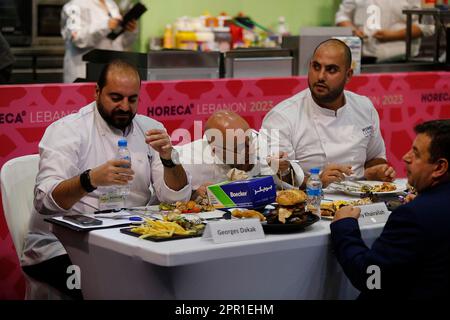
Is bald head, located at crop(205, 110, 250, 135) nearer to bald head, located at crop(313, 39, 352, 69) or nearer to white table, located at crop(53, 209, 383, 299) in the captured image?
bald head, located at crop(313, 39, 352, 69)

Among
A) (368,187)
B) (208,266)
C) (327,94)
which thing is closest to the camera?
(208,266)

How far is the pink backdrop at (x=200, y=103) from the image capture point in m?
4.77

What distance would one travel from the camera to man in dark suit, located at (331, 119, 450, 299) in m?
2.88

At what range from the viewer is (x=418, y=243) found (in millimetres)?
2871

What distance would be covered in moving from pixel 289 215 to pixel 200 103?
2.35 meters

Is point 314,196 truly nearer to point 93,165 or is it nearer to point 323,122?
point 93,165

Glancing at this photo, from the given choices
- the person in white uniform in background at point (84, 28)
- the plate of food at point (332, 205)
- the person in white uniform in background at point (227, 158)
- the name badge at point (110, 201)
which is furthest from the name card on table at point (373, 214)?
the person in white uniform in background at point (84, 28)

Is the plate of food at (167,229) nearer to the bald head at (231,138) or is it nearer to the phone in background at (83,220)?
the phone in background at (83,220)

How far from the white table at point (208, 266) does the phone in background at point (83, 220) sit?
4 centimetres

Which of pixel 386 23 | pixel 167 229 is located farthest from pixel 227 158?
pixel 386 23

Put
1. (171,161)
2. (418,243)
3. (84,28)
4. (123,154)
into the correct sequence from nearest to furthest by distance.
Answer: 1. (418,243)
2. (123,154)
3. (171,161)
4. (84,28)

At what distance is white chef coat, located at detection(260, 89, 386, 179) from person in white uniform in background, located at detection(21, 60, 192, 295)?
825mm

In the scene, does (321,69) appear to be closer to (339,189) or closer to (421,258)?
(339,189)

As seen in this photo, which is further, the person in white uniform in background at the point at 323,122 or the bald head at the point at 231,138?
the person in white uniform in background at the point at 323,122
